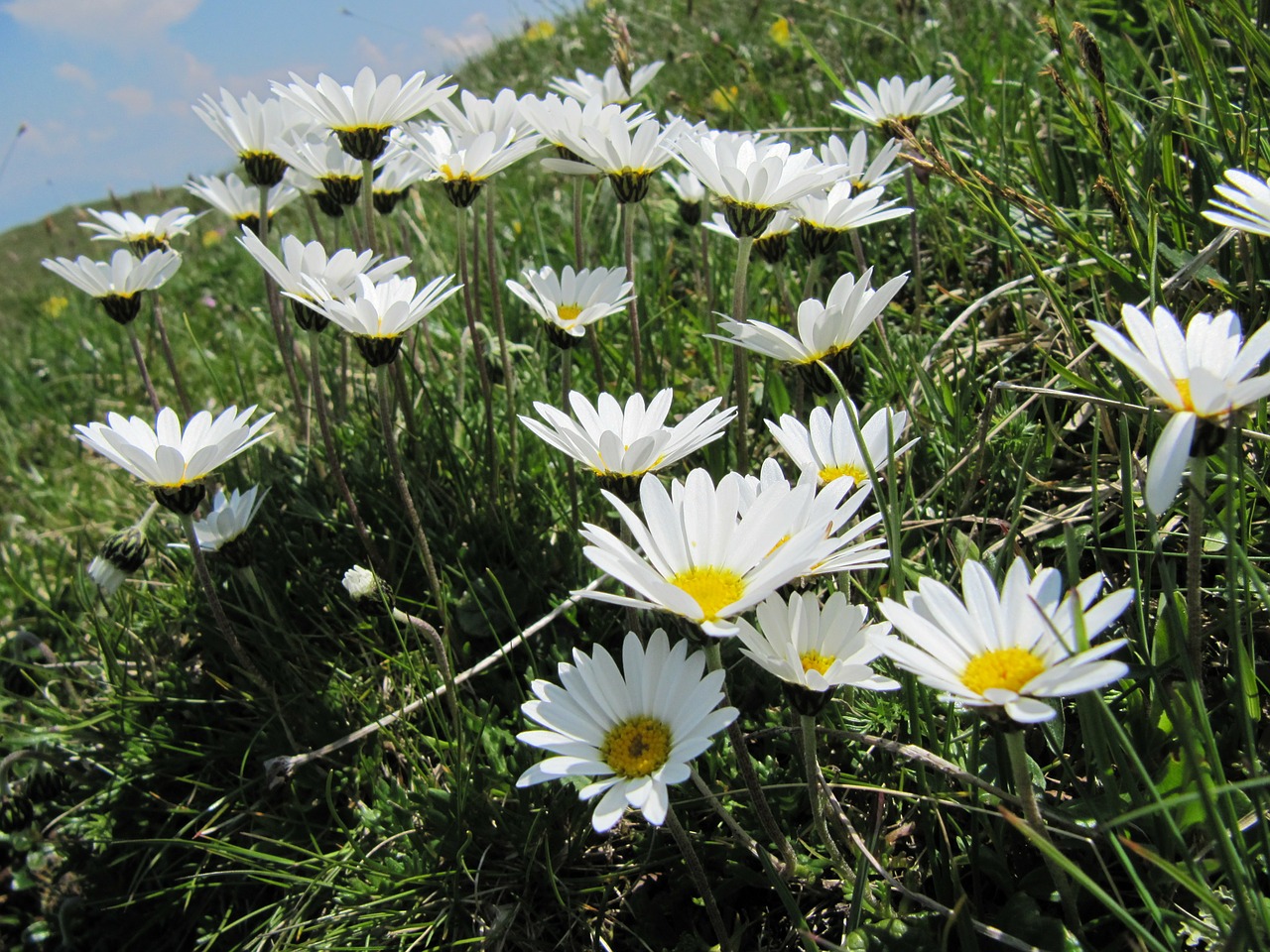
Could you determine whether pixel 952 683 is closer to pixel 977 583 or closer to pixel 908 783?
pixel 977 583

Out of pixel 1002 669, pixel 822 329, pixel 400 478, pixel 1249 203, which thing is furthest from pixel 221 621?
pixel 1249 203

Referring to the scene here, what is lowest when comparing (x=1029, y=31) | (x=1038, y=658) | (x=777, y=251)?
(x=1038, y=658)

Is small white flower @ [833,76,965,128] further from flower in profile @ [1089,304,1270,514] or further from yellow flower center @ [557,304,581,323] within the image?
flower in profile @ [1089,304,1270,514]

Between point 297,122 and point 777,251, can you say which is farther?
point 297,122

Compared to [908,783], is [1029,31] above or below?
above

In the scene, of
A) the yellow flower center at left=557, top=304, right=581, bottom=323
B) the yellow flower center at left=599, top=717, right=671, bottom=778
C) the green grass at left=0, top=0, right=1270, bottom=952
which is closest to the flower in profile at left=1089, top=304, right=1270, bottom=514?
the green grass at left=0, top=0, right=1270, bottom=952

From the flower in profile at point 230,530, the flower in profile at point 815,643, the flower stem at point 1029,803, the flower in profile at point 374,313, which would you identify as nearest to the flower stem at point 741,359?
the flower in profile at point 374,313

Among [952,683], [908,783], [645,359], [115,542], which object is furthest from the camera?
[645,359]

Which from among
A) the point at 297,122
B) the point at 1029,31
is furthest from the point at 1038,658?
the point at 1029,31
